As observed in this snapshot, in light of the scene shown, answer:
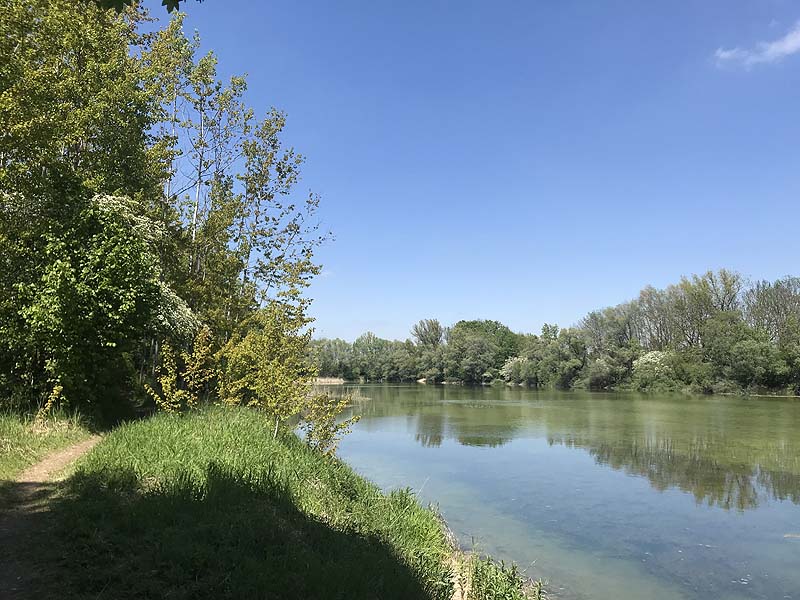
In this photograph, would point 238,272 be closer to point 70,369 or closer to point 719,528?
point 70,369

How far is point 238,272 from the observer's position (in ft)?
70.0

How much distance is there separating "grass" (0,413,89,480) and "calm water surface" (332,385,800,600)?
7.78m

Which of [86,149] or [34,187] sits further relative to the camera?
[86,149]

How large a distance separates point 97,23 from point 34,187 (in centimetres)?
584

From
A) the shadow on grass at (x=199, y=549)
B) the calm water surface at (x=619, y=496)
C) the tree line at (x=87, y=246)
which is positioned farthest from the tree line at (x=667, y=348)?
the shadow on grass at (x=199, y=549)

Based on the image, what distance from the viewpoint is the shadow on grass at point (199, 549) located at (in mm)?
4484

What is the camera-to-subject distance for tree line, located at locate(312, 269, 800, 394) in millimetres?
55469

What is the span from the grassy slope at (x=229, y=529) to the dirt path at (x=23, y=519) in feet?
0.68

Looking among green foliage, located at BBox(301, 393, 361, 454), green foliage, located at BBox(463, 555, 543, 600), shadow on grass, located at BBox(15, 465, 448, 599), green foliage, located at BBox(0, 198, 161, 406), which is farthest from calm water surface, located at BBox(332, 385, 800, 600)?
green foliage, located at BBox(0, 198, 161, 406)

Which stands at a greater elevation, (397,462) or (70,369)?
(70,369)

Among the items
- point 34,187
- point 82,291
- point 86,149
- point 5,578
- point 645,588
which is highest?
point 86,149

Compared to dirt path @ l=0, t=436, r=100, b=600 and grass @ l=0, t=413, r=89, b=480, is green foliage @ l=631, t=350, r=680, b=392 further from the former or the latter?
dirt path @ l=0, t=436, r=100, b=600

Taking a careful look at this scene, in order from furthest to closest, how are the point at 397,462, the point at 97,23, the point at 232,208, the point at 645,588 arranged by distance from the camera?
the point at 232,208 < the point at 397,462 < the point at 97,23 < the point at 645,588

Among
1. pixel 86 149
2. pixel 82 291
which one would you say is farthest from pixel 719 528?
pixel 86 149
